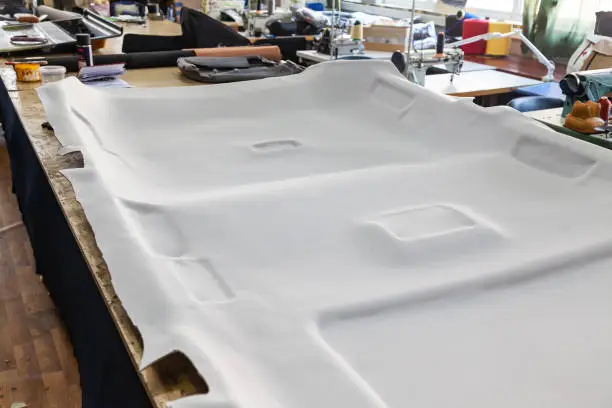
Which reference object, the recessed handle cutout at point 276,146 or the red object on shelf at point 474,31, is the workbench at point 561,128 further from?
the red object on shelf at point 474,31

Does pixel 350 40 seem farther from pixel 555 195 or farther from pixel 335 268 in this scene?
pixel 335 268

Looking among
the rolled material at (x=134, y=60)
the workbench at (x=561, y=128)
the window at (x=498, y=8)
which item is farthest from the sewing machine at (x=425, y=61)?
the window at (x=498, y=8)

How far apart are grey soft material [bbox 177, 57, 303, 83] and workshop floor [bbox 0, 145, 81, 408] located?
999mm

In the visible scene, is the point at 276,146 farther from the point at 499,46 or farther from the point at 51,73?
the point at 499,46

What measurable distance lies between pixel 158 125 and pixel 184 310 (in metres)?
0.99

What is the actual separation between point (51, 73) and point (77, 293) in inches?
48.9

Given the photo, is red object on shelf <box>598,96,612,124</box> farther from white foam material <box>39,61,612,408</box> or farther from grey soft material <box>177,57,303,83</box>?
grey soft material <box>177,57,303,83</box>

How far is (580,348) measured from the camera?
0.91 m

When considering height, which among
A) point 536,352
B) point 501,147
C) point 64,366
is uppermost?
point 501,147

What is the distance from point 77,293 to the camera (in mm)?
1230

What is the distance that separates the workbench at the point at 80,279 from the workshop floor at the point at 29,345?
32 cm

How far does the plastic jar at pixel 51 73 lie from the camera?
220cm

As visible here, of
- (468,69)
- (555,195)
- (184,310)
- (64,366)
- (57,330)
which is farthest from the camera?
(468,69)

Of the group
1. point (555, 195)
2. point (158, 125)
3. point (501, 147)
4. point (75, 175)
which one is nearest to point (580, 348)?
point (555, 195)
